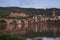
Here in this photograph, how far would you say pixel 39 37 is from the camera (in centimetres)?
234

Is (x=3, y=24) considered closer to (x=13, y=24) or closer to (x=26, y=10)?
(x=13, y=24)

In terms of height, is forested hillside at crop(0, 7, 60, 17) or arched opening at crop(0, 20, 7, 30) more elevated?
forested hillside at crop(0, 7, 60, 17)

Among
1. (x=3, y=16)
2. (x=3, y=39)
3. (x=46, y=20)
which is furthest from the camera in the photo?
(x=46, y=20)

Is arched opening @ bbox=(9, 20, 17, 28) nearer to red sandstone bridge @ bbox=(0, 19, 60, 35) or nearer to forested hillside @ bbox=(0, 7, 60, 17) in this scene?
red sandstone bridge @ bbox=(0, 19, 60, 35)

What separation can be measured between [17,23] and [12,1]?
1.01 ft

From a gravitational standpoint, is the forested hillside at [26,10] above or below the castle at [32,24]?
above

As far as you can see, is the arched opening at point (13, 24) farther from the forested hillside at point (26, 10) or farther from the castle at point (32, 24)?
the forested hillside at point (26, 10)

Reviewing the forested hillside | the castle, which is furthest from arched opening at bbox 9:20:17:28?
the forested hillside

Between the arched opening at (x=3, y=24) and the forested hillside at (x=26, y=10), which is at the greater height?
the forested hillside at (x=26, y=10)

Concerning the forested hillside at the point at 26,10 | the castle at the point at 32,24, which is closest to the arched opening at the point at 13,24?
the castle at the point at 32,24

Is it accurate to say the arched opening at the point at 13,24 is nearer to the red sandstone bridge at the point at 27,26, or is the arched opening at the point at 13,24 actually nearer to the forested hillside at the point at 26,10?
the red sandstone bridge at the point at 27,26

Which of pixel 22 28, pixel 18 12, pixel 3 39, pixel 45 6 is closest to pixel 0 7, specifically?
pixel 18 12

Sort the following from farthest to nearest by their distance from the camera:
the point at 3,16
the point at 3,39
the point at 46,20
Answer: the point at 46,20
the point at 3,16
the point at 3,39

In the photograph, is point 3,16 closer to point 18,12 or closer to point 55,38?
point 18,12
